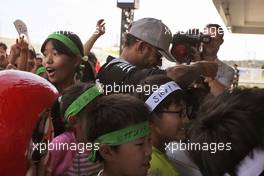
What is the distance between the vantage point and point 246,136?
1.10 m

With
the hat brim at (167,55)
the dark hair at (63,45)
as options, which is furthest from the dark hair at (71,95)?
the hat brim at (167,55)

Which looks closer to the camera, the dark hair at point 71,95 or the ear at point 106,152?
the ear at point 106,152

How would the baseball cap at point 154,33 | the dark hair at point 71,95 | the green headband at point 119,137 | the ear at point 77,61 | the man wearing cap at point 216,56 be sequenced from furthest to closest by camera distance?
the man wearing cap at point 216,56, the ear at point 77,61, the baseball cap at point 154,33, the dark hair at point 71,95, the green headband at point 119,137

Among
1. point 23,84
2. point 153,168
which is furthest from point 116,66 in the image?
point 23,84

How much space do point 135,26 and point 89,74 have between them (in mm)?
875

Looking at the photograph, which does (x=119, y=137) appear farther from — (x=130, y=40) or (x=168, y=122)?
(x=130, y=40)

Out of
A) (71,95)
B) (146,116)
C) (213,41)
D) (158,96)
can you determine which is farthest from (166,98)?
(213,41)

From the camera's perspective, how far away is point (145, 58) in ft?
8.13

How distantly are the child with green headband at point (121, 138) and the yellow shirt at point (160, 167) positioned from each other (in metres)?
0.16

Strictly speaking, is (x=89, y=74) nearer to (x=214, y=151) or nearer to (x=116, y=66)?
(x=116, y=66)

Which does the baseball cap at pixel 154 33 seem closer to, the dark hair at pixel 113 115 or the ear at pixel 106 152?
the dark hair at pixel 113 115

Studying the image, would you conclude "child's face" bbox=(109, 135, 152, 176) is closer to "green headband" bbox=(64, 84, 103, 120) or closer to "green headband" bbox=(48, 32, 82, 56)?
"green headband" bbox=(64, 84, 103, 120)

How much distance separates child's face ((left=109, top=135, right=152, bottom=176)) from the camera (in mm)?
1634

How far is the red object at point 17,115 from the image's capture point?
1.12 meters
